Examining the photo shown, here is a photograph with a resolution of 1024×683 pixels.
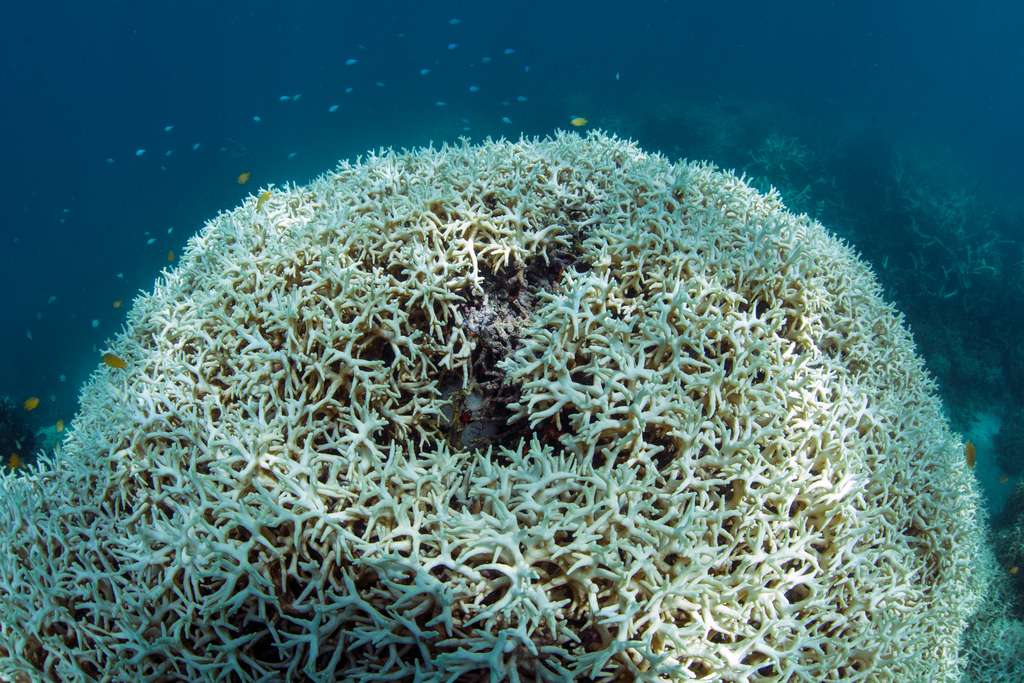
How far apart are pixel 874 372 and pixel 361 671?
3.60m

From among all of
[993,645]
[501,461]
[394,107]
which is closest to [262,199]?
[501,461]

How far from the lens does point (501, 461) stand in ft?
9.96

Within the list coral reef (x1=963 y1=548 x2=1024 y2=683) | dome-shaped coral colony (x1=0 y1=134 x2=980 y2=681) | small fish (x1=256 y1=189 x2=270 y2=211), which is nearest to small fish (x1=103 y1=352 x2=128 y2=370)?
dome-shaped coral colony (x1=0 y1=134 x2=980 y2=681)

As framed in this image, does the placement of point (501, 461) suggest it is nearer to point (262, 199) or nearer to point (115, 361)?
point (115, 361)

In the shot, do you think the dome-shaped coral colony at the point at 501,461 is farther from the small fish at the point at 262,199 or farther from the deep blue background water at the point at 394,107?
the deep blue background water at the point at 394,107

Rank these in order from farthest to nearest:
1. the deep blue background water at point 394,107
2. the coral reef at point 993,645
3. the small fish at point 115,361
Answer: the deep blue background water at point 394,107 → the coral reef at point 993,645 → the small fish at point 115,361

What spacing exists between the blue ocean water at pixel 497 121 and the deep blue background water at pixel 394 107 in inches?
6.6

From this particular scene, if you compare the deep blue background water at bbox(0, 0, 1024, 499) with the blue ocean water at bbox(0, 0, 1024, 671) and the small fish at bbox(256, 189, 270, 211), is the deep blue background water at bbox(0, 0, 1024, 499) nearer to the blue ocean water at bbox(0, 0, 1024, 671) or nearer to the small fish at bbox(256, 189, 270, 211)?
the blue ocean water at bbox(0, 0, 1024, 671)

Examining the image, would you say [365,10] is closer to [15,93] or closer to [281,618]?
[15,93]

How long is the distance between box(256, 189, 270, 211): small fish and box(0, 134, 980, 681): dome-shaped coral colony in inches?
2.3

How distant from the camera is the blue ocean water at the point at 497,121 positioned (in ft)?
46.2

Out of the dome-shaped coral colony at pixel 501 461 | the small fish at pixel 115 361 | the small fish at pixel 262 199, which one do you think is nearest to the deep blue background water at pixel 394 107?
the dome-shaped coral colony at pixel 501 461

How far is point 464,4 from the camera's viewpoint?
167 ft

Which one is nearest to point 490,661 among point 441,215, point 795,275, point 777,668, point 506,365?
point 777,668
